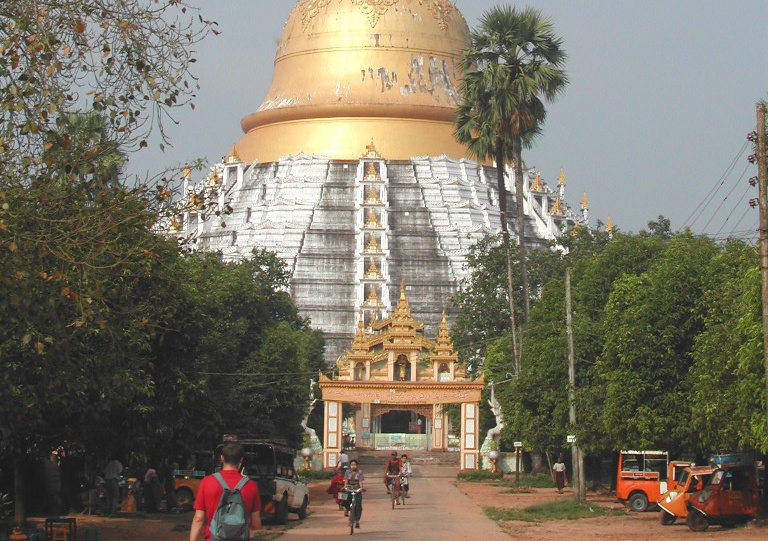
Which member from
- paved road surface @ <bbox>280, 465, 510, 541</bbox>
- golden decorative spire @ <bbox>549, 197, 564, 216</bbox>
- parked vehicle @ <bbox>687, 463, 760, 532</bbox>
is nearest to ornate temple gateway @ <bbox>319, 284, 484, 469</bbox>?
paved road surface @ <bbox>280, 465, 510, 541</bbox>

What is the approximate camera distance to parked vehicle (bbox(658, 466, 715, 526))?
27281 millimetres

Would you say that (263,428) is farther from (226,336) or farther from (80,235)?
(80,235)

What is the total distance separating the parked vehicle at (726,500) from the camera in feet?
86.5

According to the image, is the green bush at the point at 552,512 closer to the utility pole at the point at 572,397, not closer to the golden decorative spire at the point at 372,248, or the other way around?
the utility pole at the point at 572,397

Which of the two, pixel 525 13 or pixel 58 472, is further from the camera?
pixel 525 13

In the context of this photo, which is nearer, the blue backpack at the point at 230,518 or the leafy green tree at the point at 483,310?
the blue backpack at the point at 230,518

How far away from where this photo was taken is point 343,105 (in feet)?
263

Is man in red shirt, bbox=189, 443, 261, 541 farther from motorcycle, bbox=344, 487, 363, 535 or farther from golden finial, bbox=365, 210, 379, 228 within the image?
golden finial, bbox=365, 210, 379, 228

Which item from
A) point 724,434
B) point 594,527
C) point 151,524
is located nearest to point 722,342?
point 724,434

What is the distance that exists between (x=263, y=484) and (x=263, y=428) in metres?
15.3

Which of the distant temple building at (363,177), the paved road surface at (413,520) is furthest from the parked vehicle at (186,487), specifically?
the distant temple building at (363,177)

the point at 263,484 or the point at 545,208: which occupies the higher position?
the point at 545,208

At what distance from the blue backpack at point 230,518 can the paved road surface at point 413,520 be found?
1201 centimetres

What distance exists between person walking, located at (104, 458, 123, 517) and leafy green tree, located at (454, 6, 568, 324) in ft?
48.1
